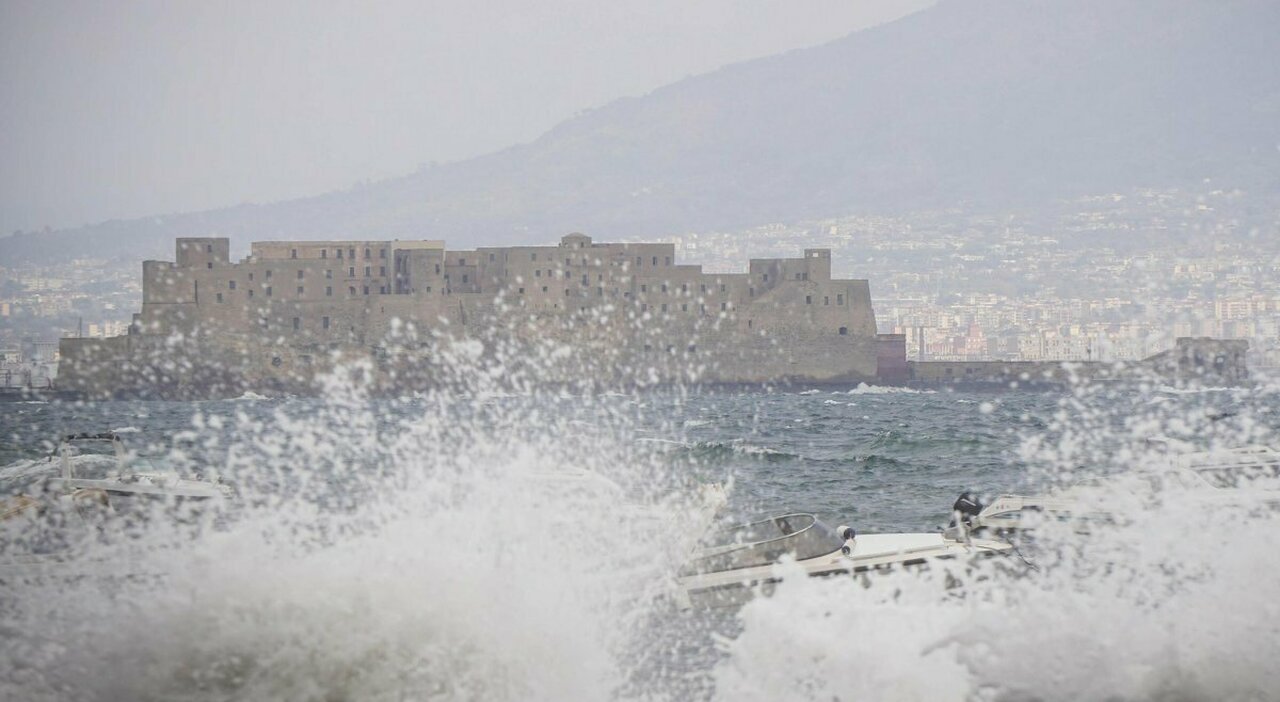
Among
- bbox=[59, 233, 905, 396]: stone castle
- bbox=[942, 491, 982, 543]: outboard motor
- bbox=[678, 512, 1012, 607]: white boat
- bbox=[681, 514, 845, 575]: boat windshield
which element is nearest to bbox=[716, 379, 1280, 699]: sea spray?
bbox=[678, 512, 1012, 607]: white boat

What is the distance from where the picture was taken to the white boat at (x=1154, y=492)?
19.7m

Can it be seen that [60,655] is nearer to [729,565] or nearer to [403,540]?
[403,540]

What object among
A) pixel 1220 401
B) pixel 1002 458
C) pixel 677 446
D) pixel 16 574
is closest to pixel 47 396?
pixel 1220 401

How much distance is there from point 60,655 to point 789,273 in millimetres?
89471

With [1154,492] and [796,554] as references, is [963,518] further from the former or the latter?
[1154,492]

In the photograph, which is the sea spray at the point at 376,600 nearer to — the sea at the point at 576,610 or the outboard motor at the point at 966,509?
the sea at the point at 576,610

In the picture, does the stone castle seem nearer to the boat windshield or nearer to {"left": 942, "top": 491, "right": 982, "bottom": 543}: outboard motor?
{"left": 942, "top": 491, "right": 982, "bottom": 543}: outboard motor

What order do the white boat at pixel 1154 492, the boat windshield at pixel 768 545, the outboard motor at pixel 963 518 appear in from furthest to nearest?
1. the white boat at pixel 1154 492
2. the outboard motor at pixel 963 518
3. the boat windshield at pixel 768 545

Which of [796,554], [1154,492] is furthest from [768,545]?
[1154,492]

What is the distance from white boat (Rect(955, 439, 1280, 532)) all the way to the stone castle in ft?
249

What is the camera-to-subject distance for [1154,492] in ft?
69.4

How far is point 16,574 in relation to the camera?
18.4 meters

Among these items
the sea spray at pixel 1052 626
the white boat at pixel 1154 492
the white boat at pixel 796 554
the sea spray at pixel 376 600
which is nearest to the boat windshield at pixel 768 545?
the white boat at pixel 796 554

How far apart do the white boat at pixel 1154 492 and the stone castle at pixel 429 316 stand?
2991 inches
